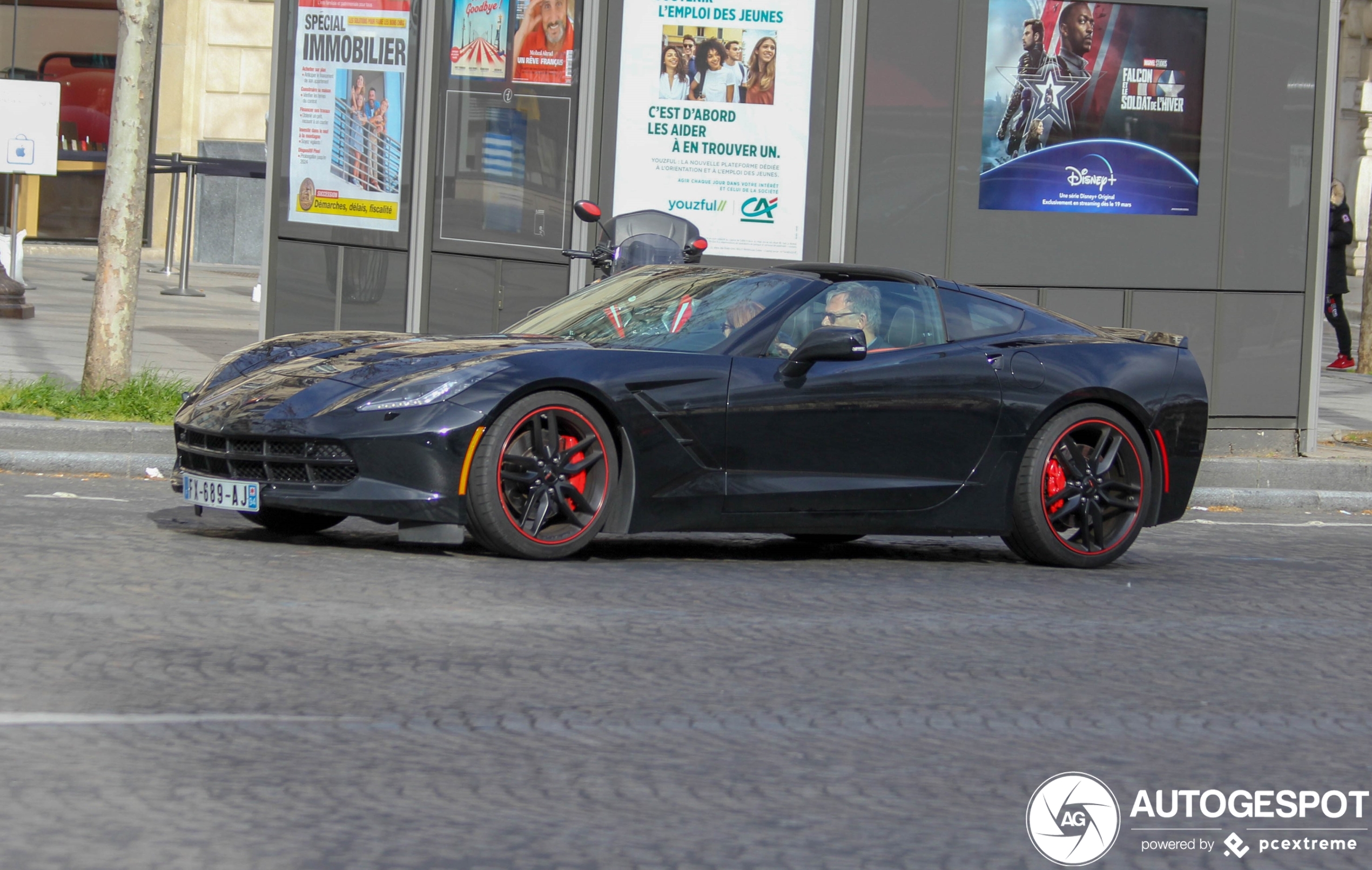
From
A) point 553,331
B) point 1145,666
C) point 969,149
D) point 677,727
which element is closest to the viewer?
point 677,727

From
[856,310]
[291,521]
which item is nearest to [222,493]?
[291,521]

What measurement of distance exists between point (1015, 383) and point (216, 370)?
331 cm

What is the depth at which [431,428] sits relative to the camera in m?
6.65

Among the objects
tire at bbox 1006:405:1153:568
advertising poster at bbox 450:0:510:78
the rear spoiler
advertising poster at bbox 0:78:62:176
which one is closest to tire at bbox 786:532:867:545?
tire at bbox 1006:405:1153:568

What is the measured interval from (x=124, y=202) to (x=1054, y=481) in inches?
244

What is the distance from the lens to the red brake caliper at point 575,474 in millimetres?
6957

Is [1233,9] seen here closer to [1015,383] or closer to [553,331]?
[1015,383]

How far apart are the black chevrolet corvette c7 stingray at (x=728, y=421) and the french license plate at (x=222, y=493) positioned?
10 mm

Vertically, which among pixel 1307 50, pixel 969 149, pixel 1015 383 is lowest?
pixel 1015 383

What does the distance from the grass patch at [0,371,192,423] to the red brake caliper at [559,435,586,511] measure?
439 centimetres

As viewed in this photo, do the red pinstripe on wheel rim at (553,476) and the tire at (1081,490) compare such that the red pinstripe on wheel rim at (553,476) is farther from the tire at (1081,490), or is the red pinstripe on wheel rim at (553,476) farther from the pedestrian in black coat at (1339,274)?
the pedestrian in black coat at (1339,274)

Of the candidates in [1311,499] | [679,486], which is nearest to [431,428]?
[679,486]

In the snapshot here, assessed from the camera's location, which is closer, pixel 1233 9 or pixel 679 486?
pixel 679 486

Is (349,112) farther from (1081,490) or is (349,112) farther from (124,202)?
(1081,490)
